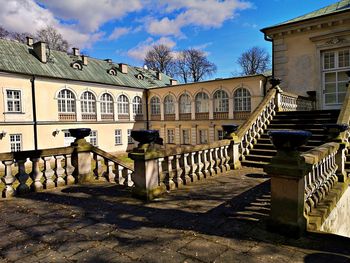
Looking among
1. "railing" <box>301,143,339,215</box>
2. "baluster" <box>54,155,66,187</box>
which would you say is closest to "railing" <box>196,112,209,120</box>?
"railing" <box>301,143,339,215</box>

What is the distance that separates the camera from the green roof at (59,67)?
71.4 ft

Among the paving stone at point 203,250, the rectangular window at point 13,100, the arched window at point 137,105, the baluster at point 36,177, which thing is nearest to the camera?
the paving stone at point 203,250

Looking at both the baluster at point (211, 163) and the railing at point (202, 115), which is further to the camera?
the railing at point (202, 115)

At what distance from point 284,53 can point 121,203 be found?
12.7m

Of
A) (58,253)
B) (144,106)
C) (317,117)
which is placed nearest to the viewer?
(58,253)

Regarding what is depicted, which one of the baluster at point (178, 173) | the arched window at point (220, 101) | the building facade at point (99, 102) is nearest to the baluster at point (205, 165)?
the baluster at point (178, 173)

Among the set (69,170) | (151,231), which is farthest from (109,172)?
(151,231)

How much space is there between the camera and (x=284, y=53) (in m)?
14.0

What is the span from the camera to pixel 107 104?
28.3 meters

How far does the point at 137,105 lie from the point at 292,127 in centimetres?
2367

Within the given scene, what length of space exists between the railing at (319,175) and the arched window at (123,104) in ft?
84.7

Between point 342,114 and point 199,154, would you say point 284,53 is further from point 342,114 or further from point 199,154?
point 199,154

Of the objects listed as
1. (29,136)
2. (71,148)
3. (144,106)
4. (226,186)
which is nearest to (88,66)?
(144,106)

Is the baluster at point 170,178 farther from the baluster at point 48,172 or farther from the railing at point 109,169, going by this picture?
the baluster at point 48,172
